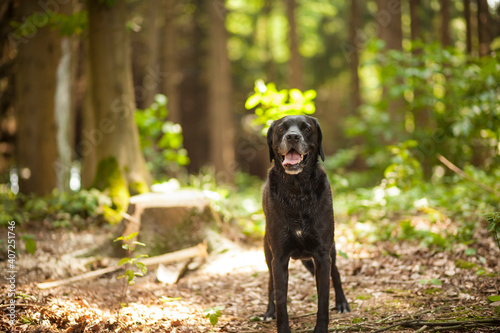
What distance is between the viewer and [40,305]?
3.38 metres

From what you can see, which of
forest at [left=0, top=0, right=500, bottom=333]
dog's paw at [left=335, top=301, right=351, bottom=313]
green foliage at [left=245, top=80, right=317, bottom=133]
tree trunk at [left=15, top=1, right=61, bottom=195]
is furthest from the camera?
tree trunk at [left=15, top=1, right=61, bottom=195]

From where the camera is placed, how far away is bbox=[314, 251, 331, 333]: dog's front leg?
320 centimetres

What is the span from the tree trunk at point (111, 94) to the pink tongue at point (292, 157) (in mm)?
4168

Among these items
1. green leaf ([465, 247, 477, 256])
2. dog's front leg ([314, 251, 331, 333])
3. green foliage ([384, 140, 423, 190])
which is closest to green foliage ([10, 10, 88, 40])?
dog's front leg ([314, 251, 331, 333])

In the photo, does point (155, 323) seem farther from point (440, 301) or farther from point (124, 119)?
point (124, 119)

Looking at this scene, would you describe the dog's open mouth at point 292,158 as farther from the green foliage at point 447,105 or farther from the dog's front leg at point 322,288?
the green foliage at point 447,105

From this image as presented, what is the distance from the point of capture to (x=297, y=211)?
11.3 feet

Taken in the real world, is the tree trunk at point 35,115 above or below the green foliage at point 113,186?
above

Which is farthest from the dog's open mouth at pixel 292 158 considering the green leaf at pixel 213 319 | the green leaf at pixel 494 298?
the green leaf at pixel 494 298

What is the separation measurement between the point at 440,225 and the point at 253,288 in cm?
311

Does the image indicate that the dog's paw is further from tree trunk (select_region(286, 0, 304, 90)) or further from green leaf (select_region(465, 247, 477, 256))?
tree trunk (select_region(286, 0, 304, 90))

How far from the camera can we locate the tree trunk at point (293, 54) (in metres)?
14.6

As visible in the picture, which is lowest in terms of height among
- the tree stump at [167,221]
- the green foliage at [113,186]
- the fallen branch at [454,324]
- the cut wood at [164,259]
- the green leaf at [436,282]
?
the fallen branch at [454,324]

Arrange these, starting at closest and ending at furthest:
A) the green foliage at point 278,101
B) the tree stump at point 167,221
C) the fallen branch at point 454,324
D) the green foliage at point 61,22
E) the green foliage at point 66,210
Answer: the fallen branch at point 454,324
the green foliage at point 278,101
the tree stump at point 167,221
the green foliage at point 66,210
the green foliage at point 61,22
